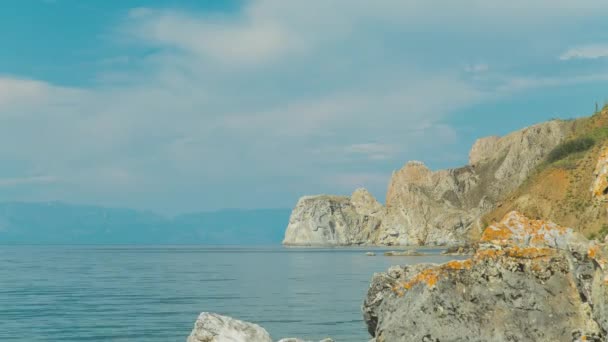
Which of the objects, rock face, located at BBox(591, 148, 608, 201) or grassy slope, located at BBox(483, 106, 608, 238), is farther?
grassy slope, located at BBox(483, 106, 608, 238)

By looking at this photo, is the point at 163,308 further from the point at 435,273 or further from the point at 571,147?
the point at 571,147

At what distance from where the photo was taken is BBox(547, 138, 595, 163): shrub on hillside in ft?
390

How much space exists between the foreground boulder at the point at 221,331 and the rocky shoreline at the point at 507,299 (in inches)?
173

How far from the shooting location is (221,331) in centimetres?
1694

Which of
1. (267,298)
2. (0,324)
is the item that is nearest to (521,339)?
(0,324)

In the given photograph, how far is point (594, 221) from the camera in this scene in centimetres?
8512

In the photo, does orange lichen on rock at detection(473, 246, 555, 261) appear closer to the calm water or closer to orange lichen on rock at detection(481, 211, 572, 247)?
orange lichen on rock at detection(481, 211, 572, 247)

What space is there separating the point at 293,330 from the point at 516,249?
69.8 ft

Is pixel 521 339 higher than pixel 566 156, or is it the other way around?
pixel 566 156

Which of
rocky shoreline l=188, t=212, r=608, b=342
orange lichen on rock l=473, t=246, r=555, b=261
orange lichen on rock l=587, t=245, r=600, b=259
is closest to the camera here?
rocky shoreline l=188, t=212, r=608, b=342

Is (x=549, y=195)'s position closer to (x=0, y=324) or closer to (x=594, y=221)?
(x=594, y=221)

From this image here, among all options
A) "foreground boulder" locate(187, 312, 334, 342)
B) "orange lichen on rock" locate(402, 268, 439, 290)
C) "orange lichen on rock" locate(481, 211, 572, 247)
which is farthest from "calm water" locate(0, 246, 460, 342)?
"orange lichen on rock" locate(402, 268, 439, 290)

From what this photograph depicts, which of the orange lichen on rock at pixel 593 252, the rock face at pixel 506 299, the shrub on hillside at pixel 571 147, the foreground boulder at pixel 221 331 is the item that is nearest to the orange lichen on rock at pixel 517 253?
the rock face at pixel 506 299

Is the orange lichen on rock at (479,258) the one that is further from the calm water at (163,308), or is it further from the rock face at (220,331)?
the calm water at (163,308)
